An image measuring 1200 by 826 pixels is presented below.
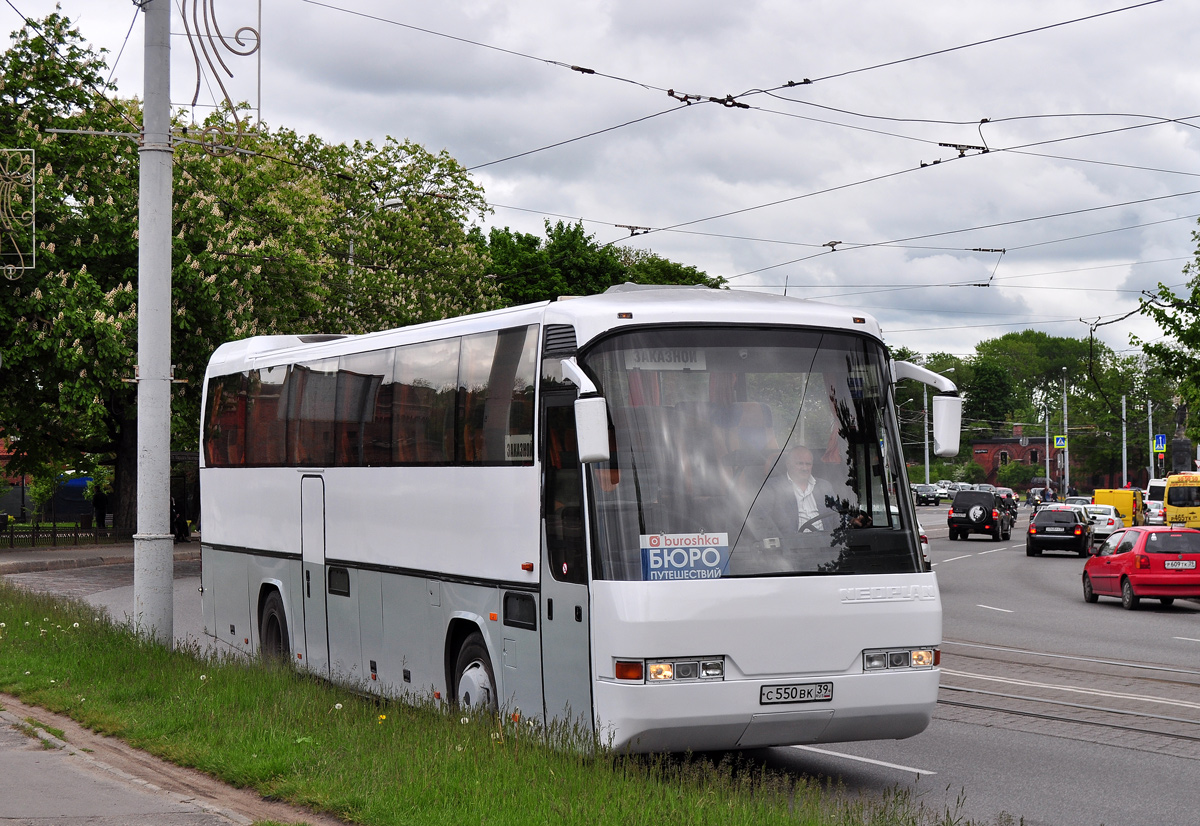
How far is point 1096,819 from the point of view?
7.80m

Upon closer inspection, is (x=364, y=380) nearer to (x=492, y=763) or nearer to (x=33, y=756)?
(x=33, y=756)

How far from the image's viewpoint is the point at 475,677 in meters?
9.54

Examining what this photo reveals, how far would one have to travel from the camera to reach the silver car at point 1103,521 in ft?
165

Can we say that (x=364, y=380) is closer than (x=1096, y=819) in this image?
No

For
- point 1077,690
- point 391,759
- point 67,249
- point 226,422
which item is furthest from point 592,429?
point 67,249

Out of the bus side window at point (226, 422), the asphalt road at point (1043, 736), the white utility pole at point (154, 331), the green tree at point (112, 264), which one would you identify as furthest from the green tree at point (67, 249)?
the white utility pole at point (154, 331)

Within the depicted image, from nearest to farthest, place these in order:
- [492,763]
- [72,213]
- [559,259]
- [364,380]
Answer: [492,763] < [364,380] < [72,213] < [559,259]

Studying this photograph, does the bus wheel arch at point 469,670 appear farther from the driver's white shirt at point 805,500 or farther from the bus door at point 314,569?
the bus door at point 314,569

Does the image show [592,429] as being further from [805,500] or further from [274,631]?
[274,631]

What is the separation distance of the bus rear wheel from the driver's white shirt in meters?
6.47

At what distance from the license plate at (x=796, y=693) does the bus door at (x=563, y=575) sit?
1.02 metres

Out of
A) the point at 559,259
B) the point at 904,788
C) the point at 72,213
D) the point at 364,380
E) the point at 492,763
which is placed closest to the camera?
the point at 492,763

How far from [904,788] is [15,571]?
84.5 ft

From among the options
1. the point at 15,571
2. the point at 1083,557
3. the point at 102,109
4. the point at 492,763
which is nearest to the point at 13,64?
the point at 102,109
